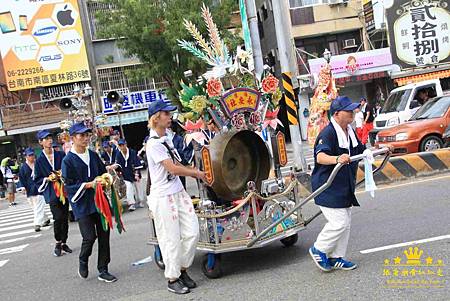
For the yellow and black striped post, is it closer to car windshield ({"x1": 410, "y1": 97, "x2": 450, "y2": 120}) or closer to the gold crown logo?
car windshield ({"x1": 410, "y1": 97, "x2": 450, "y2": 120})

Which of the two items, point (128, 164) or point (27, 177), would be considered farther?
point (128, 164)

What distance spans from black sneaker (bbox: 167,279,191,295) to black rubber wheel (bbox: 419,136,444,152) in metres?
8.12

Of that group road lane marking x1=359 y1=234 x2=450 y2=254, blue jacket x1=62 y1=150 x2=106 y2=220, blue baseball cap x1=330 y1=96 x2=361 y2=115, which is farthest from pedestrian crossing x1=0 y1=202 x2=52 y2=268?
blue baseball cap x1=330 y1=96 x2=361 y2=115

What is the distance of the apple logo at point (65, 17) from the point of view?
23.2 meters

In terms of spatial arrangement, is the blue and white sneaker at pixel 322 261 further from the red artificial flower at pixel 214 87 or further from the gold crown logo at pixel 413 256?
the red artificial flower at pixel 214 87

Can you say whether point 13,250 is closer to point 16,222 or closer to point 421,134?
point 16,222

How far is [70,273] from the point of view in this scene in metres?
6.14

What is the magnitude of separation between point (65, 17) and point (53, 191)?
717 inches

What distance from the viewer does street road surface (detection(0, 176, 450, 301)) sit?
14.3 ft

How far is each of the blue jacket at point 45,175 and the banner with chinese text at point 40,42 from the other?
16.8 m

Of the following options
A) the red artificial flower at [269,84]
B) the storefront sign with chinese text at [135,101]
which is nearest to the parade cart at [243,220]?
the red artificial flower at [269,84]

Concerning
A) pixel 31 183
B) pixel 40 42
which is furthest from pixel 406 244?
pixel 40 42

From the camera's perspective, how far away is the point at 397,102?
14.3 m

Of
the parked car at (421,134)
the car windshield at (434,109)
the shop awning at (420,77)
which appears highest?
the shop awning at (420,77)
